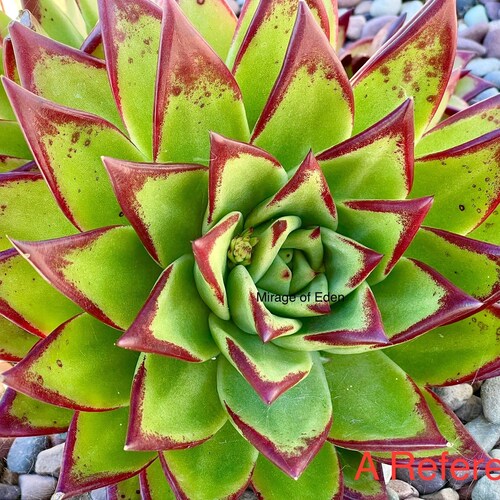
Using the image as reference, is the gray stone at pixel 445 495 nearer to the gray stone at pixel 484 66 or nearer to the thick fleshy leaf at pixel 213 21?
the thick fleshy leaf at pixel 213 21

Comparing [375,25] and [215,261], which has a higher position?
[215,261]

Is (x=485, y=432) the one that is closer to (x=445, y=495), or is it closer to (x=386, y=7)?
(x=445, y=495)

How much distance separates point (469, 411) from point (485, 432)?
0.04 m

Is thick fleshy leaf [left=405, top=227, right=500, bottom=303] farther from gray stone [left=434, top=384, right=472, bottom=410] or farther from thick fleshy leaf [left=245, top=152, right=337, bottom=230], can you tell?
gray stone [left=434, top=384, right=472, bottom=410]

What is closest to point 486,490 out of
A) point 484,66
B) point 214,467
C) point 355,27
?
point 214,467

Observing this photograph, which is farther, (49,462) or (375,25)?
(375,25)

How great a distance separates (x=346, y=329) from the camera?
0.64 m

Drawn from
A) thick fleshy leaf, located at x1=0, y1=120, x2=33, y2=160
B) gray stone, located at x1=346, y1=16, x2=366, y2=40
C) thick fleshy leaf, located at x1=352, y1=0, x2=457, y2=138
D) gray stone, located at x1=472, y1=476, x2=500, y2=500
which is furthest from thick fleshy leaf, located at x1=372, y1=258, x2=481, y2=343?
gray stone, located at x1=346, y1=16, x2=366, y2=40

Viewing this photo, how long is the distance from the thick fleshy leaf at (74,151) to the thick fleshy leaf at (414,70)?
0.30 m

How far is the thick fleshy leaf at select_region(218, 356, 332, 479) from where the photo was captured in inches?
24.0

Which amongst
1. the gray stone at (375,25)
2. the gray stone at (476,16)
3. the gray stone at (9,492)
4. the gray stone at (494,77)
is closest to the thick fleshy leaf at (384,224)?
the gray stone at (9,492)

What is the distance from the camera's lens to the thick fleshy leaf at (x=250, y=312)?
2.07 ft

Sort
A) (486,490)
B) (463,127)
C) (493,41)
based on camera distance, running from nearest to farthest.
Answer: (463,127) → (486,490) → (493,41)

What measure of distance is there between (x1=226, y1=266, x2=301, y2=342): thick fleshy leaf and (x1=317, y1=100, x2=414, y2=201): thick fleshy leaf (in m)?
0.16
